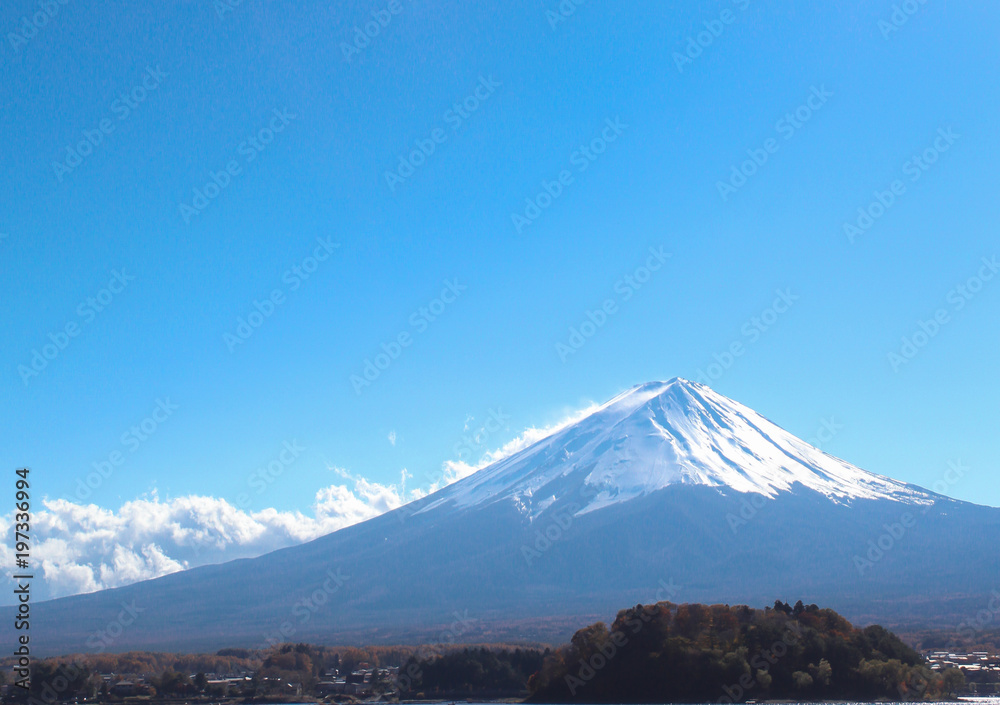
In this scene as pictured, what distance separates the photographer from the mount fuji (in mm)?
127581

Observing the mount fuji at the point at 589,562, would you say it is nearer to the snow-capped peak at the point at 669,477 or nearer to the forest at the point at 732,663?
the snow-capped peak at the point at 669,477

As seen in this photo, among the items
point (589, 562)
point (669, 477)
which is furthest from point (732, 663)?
point (669, 477)

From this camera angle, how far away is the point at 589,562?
154m

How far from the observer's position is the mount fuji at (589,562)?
127581 mm

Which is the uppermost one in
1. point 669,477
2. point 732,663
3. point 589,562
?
point 669,477

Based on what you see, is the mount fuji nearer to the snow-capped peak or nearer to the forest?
the snow-capped peak

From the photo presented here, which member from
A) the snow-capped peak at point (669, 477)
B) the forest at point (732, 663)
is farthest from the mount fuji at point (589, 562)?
the forest at point (732, 663)

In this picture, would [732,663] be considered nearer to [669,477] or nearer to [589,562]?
[589,562]

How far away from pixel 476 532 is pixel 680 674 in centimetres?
11542

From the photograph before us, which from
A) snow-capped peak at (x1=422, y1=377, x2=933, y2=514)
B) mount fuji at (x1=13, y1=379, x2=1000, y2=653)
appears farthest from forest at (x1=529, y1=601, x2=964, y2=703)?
snow-capped peak at (x1=422, y1=377, x2=933, y2=514)

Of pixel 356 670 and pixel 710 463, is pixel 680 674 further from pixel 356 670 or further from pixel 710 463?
pixel 710 463

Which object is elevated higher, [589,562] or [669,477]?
[669,477]

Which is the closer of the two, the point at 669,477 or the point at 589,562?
the point at 589,562

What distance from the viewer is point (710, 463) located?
616ft
